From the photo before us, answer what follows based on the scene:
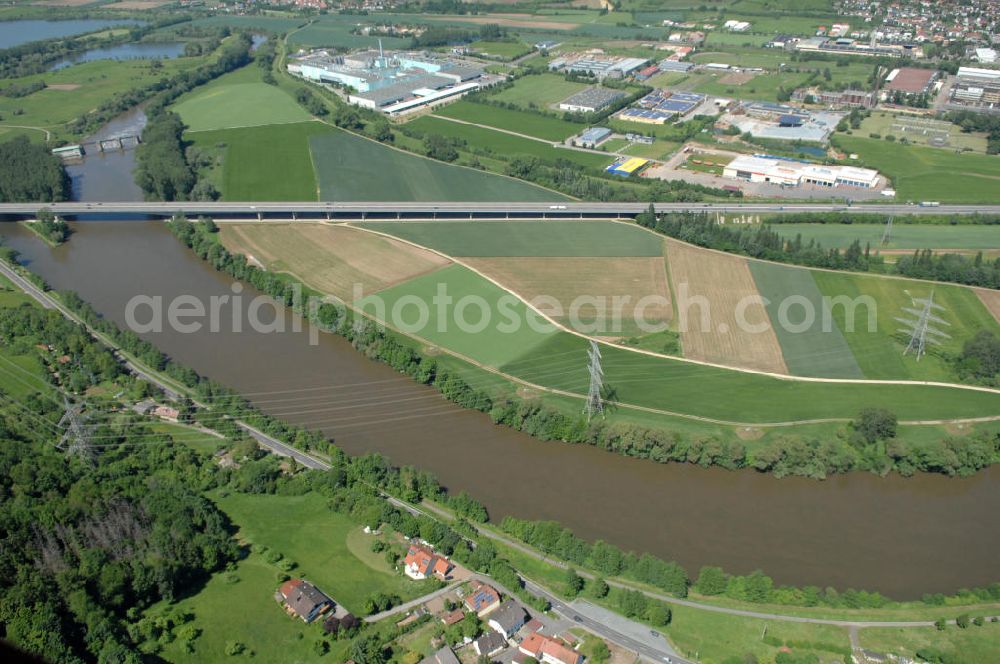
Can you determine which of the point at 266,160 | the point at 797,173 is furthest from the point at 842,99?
the point at 266,160

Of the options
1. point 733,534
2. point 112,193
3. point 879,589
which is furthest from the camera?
point 112,193

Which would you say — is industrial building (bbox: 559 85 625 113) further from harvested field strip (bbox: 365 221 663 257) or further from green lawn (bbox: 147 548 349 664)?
green lawn (bbox: 147 548 349 664)

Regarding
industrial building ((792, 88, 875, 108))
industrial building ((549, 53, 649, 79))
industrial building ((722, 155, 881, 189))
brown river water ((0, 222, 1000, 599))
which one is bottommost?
brown river water ((0, 222, 1000, 599))

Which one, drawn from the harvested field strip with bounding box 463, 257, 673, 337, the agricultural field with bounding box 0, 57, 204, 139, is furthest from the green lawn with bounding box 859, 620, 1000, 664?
the agricultural field with bounding box 0, 57, 204, 139

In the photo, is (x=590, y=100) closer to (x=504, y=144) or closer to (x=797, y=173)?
(x=504, y=144)

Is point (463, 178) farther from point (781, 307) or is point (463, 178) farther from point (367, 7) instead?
point (367, 7)

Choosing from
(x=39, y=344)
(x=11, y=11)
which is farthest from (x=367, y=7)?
(x=39, y=344)
